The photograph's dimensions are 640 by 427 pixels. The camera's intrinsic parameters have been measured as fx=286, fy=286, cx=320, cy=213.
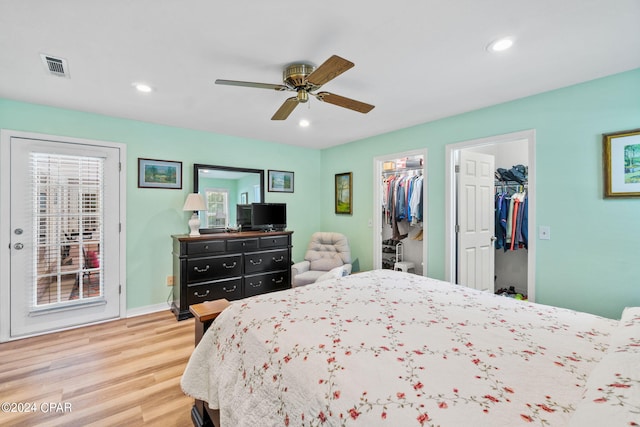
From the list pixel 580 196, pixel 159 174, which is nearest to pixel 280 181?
pixel 159 174

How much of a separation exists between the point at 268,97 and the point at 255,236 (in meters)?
1.91

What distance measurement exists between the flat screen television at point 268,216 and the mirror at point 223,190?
0.18 metres

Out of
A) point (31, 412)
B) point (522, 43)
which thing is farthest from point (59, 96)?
point (522, 43)

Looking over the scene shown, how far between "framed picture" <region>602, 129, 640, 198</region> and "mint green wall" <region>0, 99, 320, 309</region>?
12.8ft

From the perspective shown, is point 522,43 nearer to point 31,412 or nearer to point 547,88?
point 547,88

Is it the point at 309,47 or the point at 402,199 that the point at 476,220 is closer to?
the point at 402,199

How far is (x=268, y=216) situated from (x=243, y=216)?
0.36 meters

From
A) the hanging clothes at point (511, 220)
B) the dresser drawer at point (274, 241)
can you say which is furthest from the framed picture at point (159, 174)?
the hanging clothes at point (511, 220)

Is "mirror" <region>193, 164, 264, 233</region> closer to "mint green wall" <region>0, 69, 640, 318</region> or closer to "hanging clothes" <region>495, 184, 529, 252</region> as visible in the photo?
"mint green wall" <region>0, 69, 640, 318</region>

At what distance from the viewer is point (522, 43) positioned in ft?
5.83

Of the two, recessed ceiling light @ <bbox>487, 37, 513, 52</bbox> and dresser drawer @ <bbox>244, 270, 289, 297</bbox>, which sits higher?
recessed ceiling light @ <bbox>487, 37, 513, 52</bbox>

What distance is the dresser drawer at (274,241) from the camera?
400 cm

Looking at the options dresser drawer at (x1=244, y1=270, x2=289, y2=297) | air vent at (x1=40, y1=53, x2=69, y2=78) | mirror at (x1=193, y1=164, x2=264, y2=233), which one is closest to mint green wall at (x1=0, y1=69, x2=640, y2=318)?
mirror at (x1=193, y1=164, x2=264, y2=233)

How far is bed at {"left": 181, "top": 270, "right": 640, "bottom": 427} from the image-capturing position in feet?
2.59
